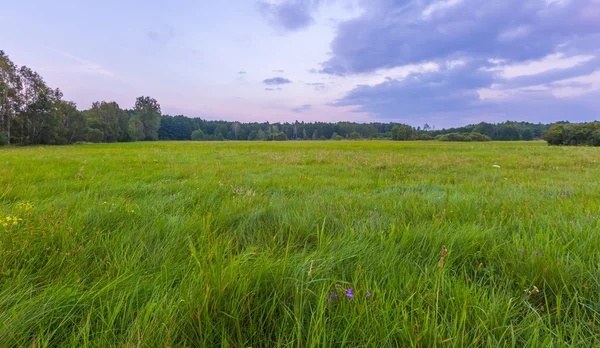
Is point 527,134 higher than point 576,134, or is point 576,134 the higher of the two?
point 527,134

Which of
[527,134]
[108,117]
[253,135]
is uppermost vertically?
[108,117]

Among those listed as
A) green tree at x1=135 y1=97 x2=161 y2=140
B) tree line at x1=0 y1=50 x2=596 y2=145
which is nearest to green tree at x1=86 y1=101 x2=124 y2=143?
tree line at x1=0 y1=50 x2=596 y2=145

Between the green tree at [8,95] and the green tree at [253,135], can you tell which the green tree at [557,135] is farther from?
the green tree at [253,135]

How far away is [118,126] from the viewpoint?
8462 cm

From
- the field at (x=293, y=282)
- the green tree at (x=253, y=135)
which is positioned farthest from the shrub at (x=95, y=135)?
the field at (x=293, y=282)

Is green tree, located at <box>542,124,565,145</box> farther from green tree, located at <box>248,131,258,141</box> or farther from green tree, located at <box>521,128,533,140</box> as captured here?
green tree, located at <box>248,131,258,141</box>

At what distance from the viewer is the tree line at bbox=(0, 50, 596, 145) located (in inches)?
1741

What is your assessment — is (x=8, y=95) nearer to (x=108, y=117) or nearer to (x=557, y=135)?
(x=108, y=117)

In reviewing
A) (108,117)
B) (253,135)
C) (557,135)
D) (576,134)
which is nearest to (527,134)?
(557,135)

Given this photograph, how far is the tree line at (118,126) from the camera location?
44.2m

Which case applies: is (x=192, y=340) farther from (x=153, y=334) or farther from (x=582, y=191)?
(x=582, y=191)

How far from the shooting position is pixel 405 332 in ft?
3.82

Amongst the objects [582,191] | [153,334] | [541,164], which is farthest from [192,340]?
[541,164]

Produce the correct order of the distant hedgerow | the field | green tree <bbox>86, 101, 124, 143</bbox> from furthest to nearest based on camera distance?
green tree <bbox>86, 101, 124, 143</bbox> < the distant hedgerow < the field
